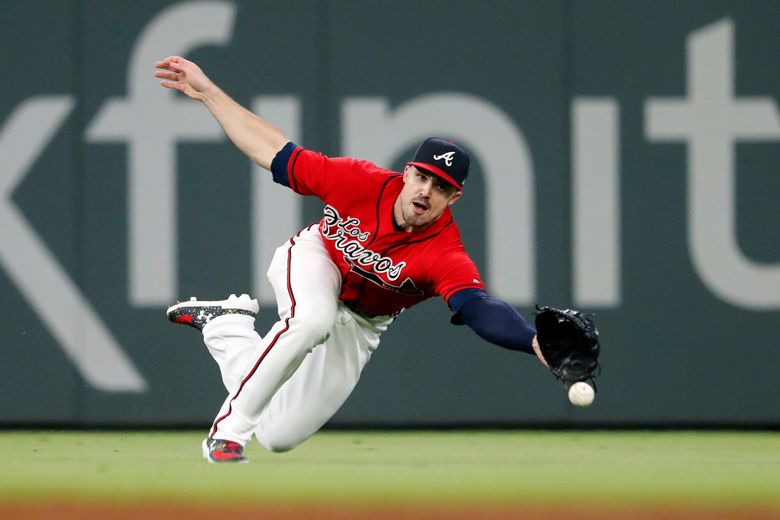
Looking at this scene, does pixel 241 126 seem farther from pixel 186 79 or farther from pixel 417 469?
pixel 417 469

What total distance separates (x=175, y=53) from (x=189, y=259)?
122 cm

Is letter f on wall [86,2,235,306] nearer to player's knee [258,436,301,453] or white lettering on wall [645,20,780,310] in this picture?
player's knee [258,436,301,453]

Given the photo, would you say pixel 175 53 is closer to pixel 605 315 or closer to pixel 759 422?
pixel 605 315

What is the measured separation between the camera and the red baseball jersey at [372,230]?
5152 millimetres

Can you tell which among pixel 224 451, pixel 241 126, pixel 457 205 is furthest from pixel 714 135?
pixel 224 451

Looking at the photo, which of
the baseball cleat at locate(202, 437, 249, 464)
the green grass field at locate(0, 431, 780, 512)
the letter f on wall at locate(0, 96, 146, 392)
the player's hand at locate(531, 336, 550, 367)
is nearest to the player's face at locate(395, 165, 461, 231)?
the player's hand at locate(531, 336, 550, 367)

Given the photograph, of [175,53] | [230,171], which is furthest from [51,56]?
[230,171]

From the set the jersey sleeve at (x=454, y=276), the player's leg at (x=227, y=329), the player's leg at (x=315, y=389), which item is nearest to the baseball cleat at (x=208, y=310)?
the player's leg at (x=227, y=329)

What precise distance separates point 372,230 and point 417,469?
0.97 m

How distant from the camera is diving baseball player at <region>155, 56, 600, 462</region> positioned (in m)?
5.05

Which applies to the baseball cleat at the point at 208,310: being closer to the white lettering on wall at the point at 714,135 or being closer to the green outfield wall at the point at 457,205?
the green outfield wall at the point at 457,205

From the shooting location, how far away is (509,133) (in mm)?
7793

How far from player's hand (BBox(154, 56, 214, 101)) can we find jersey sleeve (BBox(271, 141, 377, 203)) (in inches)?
16.1

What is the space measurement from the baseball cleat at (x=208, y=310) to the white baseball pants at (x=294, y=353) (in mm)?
44
